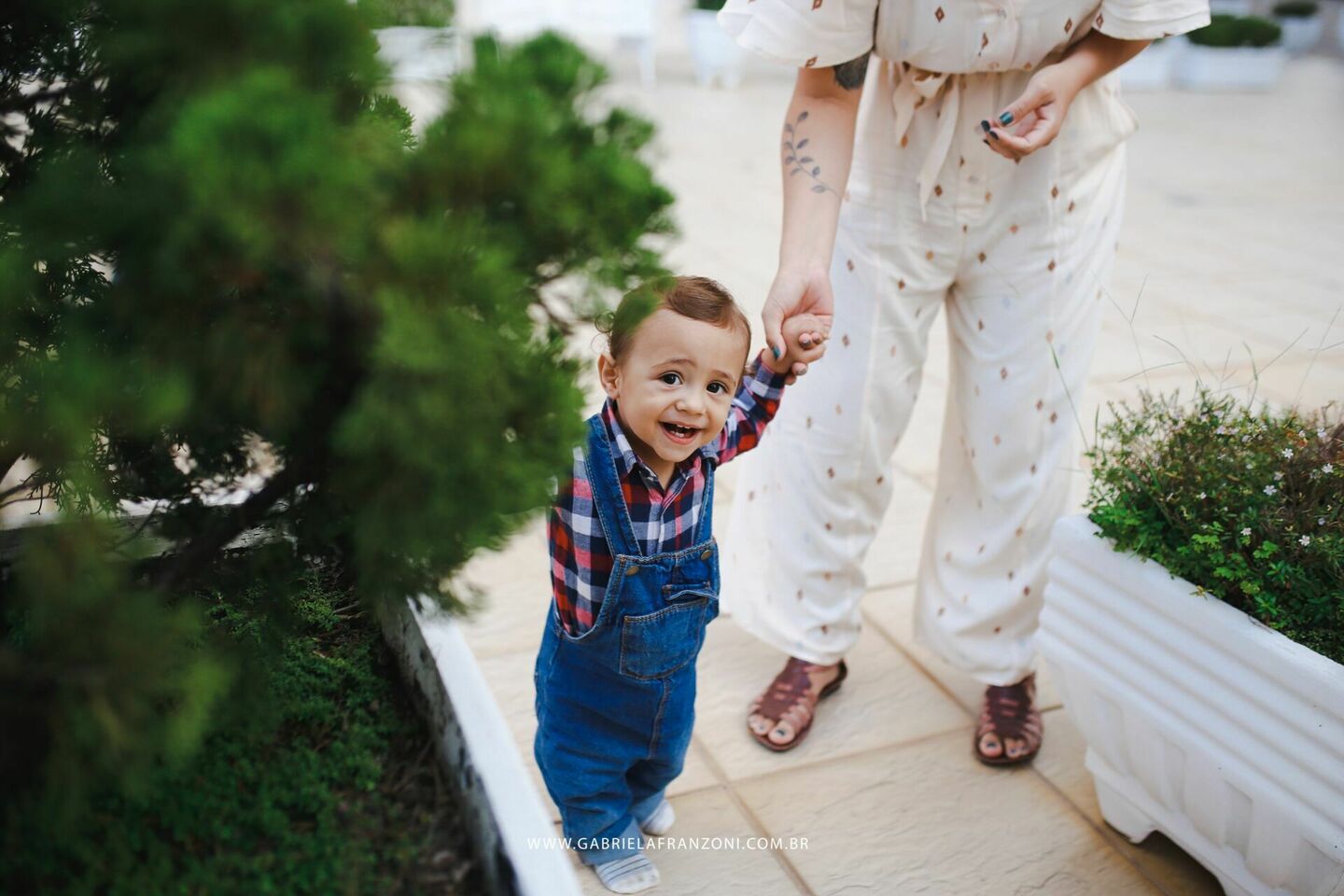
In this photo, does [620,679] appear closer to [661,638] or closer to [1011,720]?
[661,638]

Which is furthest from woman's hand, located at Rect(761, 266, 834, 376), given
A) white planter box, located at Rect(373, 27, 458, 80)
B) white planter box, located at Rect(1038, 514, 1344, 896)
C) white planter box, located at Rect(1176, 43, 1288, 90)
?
white planter box, located at Rect(1176, 43, 1288, 90)

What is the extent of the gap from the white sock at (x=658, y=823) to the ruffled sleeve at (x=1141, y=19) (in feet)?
5.02

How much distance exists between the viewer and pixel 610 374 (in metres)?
1.82

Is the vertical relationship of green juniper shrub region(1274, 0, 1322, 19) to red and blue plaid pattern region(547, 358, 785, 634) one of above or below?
above

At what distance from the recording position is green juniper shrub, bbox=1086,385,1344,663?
1742 millimetres

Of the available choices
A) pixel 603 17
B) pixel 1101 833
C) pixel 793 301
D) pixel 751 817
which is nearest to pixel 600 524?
pixel 793 301

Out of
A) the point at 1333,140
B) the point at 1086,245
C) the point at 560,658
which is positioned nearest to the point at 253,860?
the point at 560,658

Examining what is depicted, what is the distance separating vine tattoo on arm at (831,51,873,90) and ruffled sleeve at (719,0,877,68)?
0.07 meters

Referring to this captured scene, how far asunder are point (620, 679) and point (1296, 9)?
17.3 meters

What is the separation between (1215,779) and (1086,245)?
948 millimetres

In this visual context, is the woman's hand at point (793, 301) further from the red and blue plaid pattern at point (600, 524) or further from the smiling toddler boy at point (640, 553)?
the red and blue plaid pattern at point (600, 524)

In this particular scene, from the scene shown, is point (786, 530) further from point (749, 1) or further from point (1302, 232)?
point (1302, 232)

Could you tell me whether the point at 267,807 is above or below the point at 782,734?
above

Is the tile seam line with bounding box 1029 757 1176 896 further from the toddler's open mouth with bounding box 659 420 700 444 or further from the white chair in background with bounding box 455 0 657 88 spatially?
the white chair in background with bounding box 455 0 657 88
